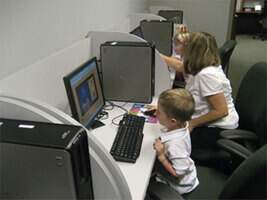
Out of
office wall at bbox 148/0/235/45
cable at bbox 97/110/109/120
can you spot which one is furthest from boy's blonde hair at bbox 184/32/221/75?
office wall at bbox 148/0/235/45

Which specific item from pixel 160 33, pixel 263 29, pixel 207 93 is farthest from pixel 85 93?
pixel 263 29

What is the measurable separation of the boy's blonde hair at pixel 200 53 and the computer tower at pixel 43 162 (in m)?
1.30

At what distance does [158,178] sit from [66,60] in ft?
2.48

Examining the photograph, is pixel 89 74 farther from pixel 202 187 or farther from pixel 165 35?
pixel 165 35

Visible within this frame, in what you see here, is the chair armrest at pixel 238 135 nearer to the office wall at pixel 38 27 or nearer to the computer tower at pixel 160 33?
the office wall at pixel 38 27

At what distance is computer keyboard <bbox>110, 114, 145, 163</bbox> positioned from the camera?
4.46 ft

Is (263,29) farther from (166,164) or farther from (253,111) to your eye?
(166,164)

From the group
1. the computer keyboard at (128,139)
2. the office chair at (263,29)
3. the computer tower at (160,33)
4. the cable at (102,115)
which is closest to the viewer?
the computer keyboard at (128,139)

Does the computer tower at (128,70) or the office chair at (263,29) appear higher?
the computer tower at (128,70)

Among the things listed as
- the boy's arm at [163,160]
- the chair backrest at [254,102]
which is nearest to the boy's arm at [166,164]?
the boy's arm at [163,160]

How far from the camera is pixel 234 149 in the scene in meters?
1.63

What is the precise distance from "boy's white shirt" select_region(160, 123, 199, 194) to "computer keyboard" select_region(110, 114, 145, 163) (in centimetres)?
14

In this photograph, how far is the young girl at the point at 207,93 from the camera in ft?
6.21

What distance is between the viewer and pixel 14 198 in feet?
2.78
